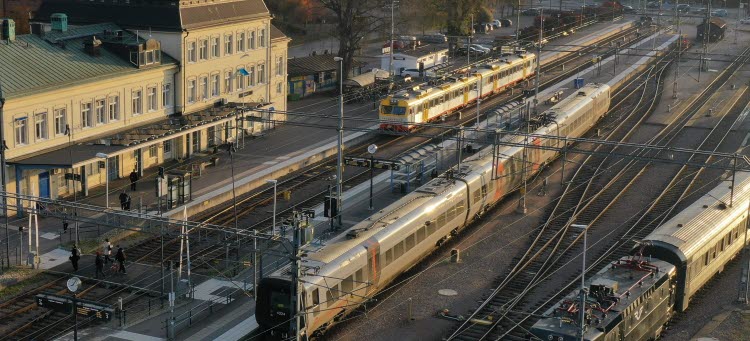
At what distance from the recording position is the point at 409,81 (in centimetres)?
7412

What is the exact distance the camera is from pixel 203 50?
5534 centimetres

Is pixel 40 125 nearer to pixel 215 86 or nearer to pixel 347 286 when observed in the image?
pixel 215 86

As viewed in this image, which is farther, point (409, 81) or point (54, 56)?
point (409, 81)

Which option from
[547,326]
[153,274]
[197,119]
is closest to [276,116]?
[197,119]

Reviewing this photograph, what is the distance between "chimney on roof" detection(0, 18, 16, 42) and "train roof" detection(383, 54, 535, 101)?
21.0 meters

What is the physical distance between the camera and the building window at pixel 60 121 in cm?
4556

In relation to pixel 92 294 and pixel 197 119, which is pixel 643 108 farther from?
pixel 92 294

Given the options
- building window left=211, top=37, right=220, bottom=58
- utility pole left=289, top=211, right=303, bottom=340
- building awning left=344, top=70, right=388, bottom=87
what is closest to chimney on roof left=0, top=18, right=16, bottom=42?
building window left=211, top=37, right=220, bottom=58

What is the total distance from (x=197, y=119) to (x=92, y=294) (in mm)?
18895

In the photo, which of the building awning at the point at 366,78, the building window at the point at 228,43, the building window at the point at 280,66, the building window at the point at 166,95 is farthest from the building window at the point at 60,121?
the building awning at the point at 366,78

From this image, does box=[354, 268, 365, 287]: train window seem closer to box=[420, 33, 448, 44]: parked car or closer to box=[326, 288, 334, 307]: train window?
box=[326, 288, 334, 307]: train window

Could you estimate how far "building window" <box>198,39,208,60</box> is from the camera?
54.9 meters

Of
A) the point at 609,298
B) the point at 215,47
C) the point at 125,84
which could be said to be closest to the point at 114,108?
the point at 125,84

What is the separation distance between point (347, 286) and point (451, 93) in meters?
35.1
